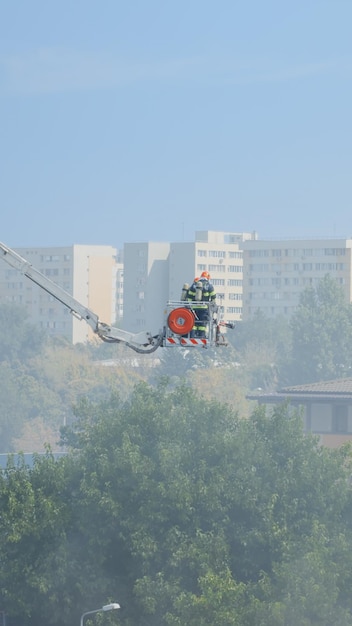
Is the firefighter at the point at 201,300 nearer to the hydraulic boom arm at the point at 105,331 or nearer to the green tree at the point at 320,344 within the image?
the hydraulic boom arm at the point at 105,331

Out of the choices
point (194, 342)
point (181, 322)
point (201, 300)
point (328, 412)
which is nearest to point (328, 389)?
point (328, 412)

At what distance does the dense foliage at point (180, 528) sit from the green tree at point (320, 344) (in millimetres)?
122249

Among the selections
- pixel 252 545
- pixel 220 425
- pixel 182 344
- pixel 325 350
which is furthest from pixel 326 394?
pixel 325 350

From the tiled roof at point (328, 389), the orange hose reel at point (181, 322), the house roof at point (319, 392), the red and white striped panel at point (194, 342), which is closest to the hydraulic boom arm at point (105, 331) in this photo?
the orange hose reel at point (181, 322)

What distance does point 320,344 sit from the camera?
193625mm

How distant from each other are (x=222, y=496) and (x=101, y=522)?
5.49 meters

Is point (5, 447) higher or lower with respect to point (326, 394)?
lower

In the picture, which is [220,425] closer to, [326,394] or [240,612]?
[240,612]

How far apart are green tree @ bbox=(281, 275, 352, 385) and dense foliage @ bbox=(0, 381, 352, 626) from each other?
122249 millimetres

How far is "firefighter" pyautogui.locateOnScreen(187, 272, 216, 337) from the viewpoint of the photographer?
30.0 meters

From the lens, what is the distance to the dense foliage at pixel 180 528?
2388 inches

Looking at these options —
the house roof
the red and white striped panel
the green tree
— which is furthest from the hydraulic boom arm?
the green tree

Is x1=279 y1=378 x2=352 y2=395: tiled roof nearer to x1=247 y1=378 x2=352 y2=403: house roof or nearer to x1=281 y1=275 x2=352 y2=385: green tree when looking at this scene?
x1=247 y1=378 x2=352 y2=403: house roof

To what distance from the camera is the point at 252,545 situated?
6419 centimetres
